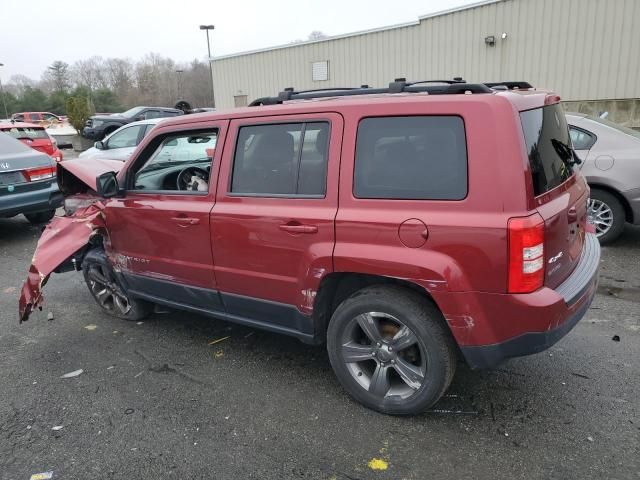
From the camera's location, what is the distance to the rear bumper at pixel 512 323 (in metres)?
2.45

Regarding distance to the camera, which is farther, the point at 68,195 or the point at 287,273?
the point at 68,195

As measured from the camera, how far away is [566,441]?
2.67 meters

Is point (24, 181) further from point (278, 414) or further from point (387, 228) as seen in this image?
point (387, 228)

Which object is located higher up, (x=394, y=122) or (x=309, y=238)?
(x=394, y=122)

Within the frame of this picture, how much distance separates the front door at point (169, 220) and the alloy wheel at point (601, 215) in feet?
14.5

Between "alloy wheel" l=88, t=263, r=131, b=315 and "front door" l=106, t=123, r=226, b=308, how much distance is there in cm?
31

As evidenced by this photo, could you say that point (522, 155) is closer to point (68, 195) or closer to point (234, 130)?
point (234, 130)

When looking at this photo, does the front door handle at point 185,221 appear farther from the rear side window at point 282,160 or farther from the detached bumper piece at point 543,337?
the detached bumper piece at point 543,337

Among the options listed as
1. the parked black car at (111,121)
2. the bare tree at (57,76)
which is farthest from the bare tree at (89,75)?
the parked black car at (111,121)

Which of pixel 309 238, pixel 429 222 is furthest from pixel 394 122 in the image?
pixel 309 238

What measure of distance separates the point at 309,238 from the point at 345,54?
15.1 meters

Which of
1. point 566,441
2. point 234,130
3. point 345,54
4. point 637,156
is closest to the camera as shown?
point 566,441

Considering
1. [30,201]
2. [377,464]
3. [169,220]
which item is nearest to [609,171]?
[377,464]

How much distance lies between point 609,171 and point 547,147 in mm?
3591
